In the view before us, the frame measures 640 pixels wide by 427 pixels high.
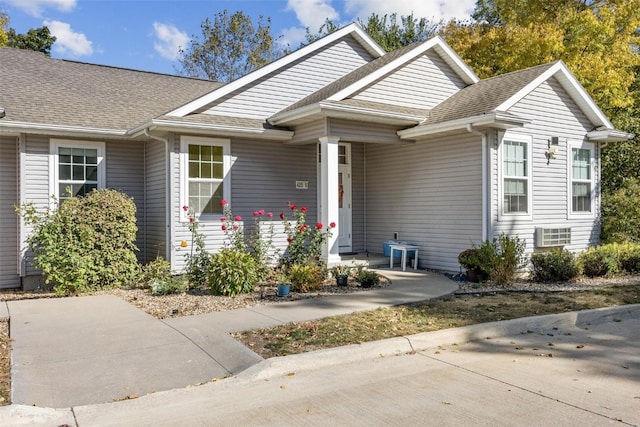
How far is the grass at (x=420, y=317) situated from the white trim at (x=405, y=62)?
16.2ft

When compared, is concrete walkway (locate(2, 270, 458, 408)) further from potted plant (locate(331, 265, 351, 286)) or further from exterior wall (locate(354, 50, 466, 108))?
Result: exterior wall (locate(354, 50, 466, 108))

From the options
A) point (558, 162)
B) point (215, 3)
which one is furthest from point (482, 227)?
point (215, 3)

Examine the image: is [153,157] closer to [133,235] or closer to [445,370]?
[133,235]

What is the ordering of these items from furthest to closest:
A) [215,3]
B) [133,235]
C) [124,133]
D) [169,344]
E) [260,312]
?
[215,3]
[124,133]
[133,235]
[260,312]
[169,344]

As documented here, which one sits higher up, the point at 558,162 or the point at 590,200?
the point at 558,162

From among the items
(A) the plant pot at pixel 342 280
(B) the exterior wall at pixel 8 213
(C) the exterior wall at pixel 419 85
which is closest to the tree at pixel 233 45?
(C) the exterior wall at pixel 419 85

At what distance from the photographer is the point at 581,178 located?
13.1 metres

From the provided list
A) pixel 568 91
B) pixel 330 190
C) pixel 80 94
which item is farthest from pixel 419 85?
pixel 80 94

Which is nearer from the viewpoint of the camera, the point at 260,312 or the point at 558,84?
the point at 260,312

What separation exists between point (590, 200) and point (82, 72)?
1369 cm

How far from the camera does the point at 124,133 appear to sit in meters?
11.4

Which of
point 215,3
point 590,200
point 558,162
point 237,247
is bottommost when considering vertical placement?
point 237,247

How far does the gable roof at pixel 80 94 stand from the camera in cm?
1082

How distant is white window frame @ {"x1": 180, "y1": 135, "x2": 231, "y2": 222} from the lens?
430 inches
